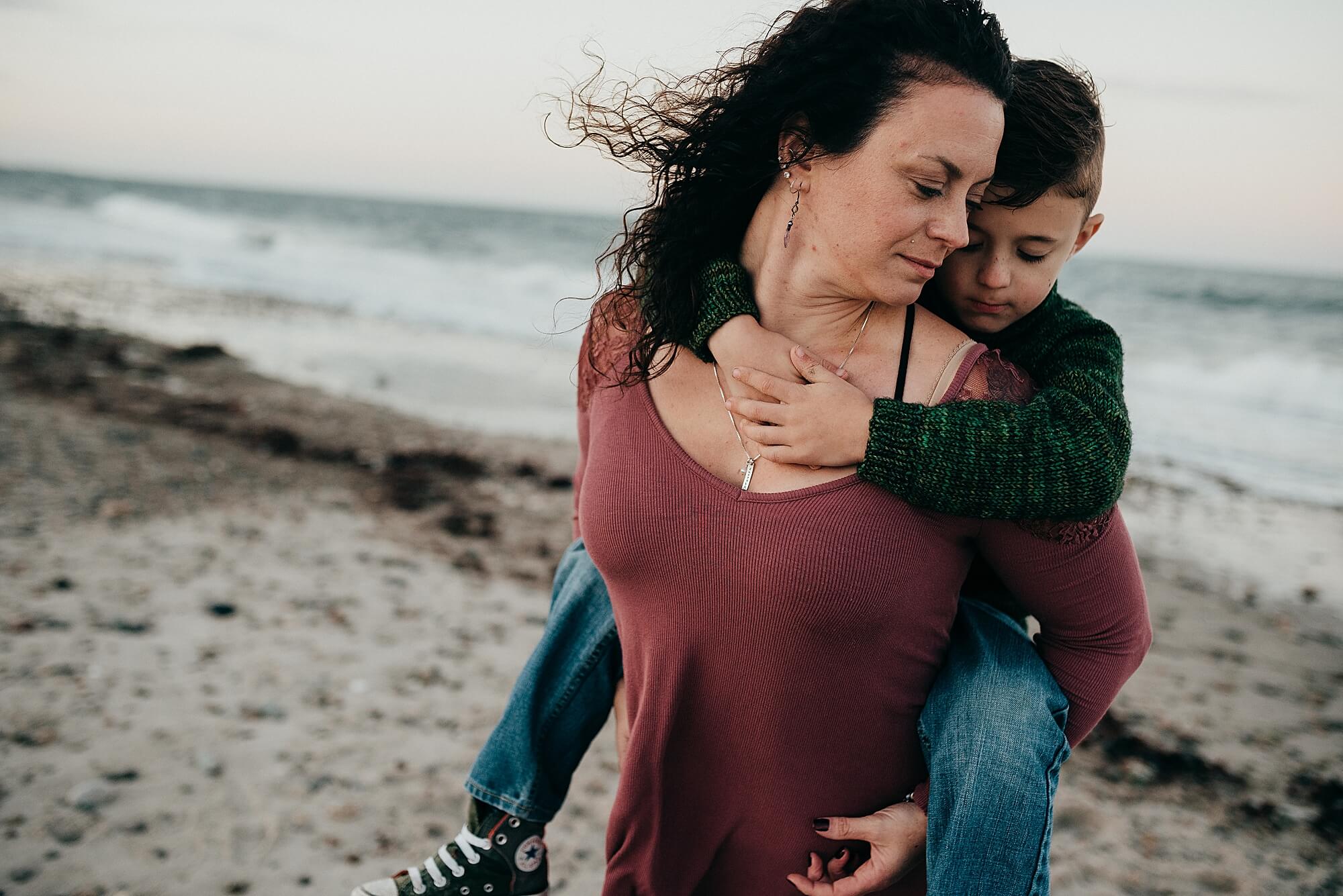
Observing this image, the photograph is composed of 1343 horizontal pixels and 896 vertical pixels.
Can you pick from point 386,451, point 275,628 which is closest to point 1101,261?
point 386,451

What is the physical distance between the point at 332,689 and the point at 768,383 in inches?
113

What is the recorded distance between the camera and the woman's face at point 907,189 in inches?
55.1

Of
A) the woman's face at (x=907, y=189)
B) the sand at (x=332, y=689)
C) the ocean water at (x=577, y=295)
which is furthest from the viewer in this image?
the ocean water at (x=577, y=295)

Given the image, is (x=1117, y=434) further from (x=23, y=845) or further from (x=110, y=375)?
(x=110, y=375)

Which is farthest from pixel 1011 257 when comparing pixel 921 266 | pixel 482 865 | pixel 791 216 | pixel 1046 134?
pixel 482 865

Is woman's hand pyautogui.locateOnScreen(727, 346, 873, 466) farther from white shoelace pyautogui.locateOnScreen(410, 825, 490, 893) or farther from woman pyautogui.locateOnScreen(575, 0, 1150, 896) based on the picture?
white shoelace pyautogui.locateOnScreen(410, 825, 490, 893)

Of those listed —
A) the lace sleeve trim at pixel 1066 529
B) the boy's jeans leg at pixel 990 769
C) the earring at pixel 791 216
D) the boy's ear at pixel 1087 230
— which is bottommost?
the boy's jeans leg at pixel 990 769

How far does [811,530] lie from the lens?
4.52ft

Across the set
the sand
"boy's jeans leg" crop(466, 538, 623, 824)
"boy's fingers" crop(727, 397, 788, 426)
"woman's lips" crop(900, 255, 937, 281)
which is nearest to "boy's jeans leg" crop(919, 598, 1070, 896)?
"boy's fingers" crop(727, 397, 788, 426)

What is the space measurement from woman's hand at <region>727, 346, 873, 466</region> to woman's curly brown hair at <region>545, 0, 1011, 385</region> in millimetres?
262

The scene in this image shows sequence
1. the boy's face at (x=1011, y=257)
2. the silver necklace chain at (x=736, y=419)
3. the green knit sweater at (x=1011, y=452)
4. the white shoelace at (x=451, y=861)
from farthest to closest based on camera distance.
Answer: the white shoelace at (x=451, y=861) → the boy's face at (x=1011, y=257) → the silver necklace chain at (x=736, y=419) → the green knit sweater at (x=1011, y=452)

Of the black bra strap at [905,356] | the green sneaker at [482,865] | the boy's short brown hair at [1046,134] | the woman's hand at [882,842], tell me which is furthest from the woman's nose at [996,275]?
the green sneaker at [482,865]

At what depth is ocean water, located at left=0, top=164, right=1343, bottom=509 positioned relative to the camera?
891 cm

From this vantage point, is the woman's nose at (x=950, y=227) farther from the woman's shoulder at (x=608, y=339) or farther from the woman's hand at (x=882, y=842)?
the woman's hand at (x=882, y=842)
